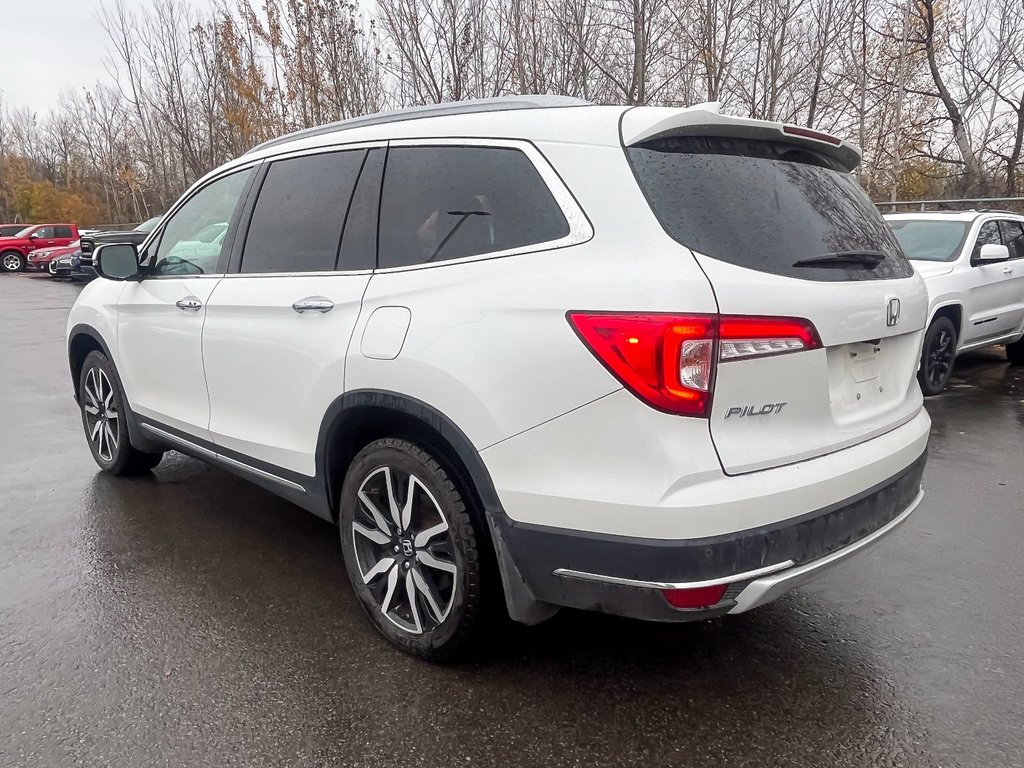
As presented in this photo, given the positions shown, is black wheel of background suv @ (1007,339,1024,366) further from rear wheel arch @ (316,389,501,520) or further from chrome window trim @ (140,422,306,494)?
chrome window trim @ (140,422,306,494)

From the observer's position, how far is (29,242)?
3170 centimetres

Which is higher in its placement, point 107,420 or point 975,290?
point 975,290

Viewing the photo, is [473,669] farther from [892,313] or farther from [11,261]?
[11,261]

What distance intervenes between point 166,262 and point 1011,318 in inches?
315

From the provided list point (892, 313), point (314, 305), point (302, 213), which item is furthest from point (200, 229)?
point (892, 313)

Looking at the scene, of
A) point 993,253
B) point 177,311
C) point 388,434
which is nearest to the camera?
point 388,434

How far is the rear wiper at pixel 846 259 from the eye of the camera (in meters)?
2.35

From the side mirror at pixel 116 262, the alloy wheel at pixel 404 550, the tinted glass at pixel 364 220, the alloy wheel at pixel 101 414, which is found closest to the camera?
the alloy wheel at pixel 404 550

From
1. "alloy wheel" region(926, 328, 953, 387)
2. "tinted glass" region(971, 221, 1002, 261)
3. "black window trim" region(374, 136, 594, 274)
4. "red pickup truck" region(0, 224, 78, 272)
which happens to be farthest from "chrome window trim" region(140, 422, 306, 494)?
"red pickup truck" region(0, 224, 78, 272)

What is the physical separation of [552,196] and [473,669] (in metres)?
1.64

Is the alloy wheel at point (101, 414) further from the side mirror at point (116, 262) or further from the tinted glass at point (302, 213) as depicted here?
the tinted glass at point (302, 213)

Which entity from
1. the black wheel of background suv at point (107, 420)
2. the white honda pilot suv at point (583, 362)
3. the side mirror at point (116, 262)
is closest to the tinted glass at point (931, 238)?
the white honda pilot suv at point (583, 362)

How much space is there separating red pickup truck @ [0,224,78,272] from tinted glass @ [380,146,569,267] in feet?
110

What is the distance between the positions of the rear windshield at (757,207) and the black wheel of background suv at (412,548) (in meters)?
1.13
